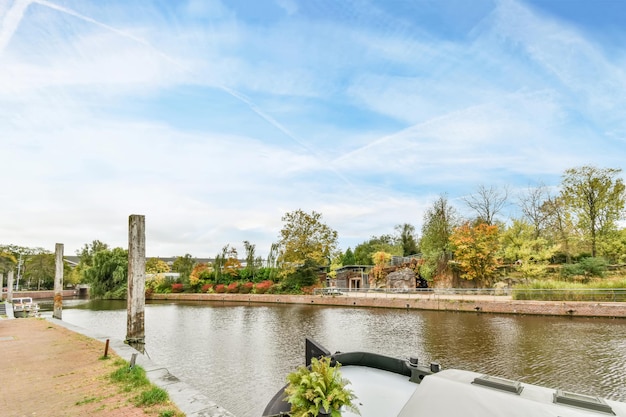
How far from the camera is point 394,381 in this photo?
4438 mm

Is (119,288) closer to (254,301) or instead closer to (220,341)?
(254,301)

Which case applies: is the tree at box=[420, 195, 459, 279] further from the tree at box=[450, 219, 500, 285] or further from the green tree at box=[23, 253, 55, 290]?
the green tree at box=[23, 253, 55, 290]

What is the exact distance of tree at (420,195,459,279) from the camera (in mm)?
30906

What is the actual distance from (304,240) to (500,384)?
34194mm

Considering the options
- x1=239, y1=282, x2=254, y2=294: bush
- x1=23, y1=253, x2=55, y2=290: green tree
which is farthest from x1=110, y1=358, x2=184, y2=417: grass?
x1=23, y1=253, x2=55, y2=290: green tree

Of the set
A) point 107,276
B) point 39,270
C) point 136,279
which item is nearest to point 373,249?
point 107,276

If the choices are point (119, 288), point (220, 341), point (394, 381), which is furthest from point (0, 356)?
point (119, 288)

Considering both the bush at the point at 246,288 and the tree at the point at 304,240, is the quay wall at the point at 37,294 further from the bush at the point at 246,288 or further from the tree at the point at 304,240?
the tree at the point at 304,240

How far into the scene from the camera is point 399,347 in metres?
11.4

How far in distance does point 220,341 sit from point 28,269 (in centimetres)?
5494

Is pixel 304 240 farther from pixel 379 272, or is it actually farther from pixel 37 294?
pixel 37 294

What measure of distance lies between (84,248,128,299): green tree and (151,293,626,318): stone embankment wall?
50.3 feet

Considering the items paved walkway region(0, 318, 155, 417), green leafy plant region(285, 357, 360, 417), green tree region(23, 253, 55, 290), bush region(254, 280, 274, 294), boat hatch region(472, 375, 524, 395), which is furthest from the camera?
green tree region(23, 253, 55, 290)

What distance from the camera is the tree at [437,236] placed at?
3091 cm
